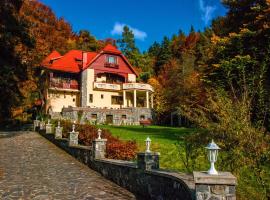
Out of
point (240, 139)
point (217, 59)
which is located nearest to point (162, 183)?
point (240, 139)

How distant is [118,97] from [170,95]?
7373 mm

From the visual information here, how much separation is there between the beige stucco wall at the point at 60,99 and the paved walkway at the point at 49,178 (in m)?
24.9

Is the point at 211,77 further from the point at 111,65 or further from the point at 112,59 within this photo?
the point at 112,59

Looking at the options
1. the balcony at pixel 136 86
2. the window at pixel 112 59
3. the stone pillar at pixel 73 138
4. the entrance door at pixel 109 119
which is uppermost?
the window at pixel 112 59

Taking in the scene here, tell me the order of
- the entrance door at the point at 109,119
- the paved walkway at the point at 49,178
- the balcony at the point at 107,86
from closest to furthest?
the paved walkway at the point at 49,178, the entrance door at the point at 109,119, the balcony at the point at 107,86

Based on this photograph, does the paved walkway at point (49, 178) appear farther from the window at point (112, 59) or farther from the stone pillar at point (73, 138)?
the window at point (112, 59)

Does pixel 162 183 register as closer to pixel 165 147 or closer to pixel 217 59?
pixel 165 147

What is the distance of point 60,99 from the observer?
44.2 metres

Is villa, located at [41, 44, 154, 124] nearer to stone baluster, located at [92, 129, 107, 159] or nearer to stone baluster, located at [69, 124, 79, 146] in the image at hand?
stone baluster, located at [69, 124, 79, 146]

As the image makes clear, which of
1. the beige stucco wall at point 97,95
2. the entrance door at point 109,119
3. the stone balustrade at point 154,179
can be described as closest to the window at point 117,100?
the beige stucco wall at point 97,95

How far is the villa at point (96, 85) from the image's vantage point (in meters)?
43.2

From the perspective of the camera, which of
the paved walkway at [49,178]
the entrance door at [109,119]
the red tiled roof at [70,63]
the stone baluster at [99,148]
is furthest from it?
the red tiled roof at [70,63]

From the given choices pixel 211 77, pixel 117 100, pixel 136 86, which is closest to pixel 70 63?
pixel 117 100

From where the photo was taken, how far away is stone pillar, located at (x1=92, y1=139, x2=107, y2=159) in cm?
1359
